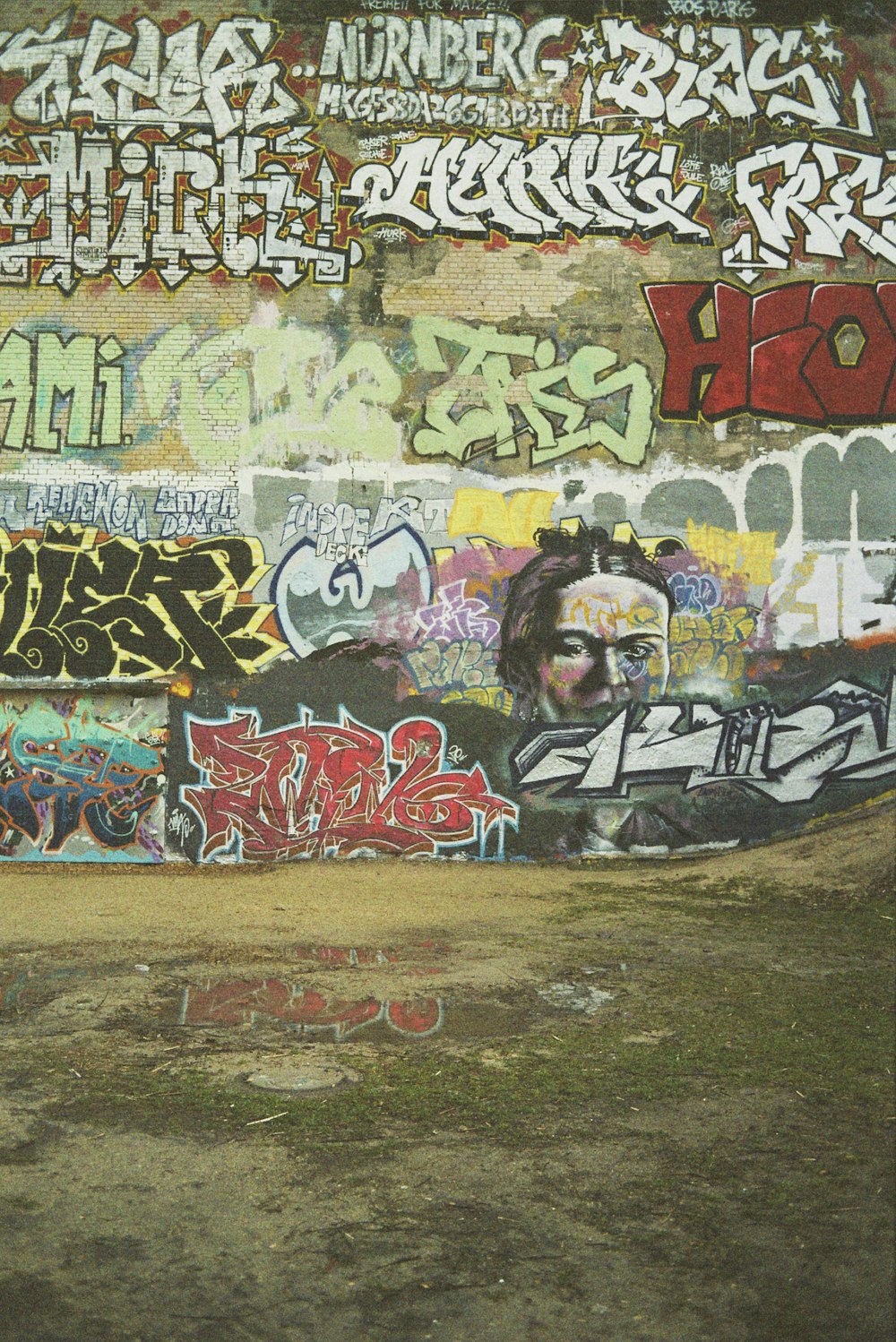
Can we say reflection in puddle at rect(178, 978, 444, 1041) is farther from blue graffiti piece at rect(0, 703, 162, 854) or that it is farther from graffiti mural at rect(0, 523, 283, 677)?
graffiti mural at rect(0, 523, 283, 677)

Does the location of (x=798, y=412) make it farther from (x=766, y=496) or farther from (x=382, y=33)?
(x=382, y=33)

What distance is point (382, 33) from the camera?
13.7 metres

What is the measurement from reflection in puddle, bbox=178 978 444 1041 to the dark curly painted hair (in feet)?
18.6

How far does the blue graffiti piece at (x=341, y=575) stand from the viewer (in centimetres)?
1368

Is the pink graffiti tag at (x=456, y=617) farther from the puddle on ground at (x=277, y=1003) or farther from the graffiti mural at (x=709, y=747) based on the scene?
the puddle on ground at (x=277, y=1003)

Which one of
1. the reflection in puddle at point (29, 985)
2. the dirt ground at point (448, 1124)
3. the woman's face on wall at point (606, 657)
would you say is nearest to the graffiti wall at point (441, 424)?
the woman's face on wall at point (606, 657)

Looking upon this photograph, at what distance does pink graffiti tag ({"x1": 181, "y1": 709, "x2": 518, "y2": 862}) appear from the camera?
1371 cm

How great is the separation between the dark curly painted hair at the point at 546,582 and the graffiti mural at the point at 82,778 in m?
3.85

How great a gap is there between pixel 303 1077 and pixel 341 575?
292 inches

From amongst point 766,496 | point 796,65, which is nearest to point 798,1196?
point 766,496

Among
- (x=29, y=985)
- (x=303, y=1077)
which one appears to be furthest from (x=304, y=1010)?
(x=29, y=985)

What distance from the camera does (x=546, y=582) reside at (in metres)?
13.9

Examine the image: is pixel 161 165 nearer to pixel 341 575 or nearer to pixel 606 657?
pixel 341 575

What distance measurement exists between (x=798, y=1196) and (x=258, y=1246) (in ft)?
7.59
